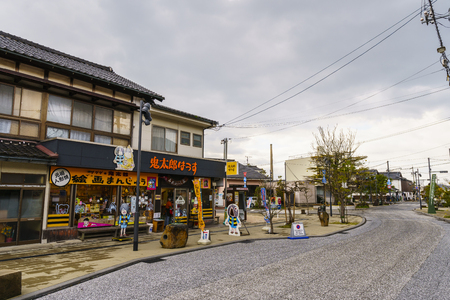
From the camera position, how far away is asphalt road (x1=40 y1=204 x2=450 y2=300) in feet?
19.5

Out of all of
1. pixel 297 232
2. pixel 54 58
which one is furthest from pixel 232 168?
pixel 54 58

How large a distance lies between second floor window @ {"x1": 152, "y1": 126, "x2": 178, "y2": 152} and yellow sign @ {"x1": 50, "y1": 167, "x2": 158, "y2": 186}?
7.02 ft

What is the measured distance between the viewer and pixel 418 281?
22.2ft

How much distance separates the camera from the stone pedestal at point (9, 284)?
5.49 meters

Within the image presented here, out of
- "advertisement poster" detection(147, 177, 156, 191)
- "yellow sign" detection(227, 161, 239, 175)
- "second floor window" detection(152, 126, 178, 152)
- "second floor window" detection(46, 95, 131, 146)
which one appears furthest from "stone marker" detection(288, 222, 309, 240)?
"second floor window" detection(46, 95, 131, 146)

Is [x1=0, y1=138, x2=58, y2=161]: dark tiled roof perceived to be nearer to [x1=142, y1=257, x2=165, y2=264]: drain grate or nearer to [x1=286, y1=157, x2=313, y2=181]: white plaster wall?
[x1=142, y1=257, x2=165, y2=264]: drain grate

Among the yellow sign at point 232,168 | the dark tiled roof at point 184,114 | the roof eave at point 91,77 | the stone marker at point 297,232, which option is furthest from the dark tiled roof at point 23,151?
the yellow sign at point 232,168

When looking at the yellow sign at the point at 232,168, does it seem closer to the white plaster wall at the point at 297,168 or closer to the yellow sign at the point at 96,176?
the yellow sign at the point at 96,176

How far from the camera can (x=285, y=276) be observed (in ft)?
23.6

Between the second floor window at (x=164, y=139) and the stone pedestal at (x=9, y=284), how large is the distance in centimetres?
1165

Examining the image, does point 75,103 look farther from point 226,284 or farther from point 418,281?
point 418,281

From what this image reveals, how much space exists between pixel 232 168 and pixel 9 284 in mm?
15895

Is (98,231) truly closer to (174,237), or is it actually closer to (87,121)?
(174,237)

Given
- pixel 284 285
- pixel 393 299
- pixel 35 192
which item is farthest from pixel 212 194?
pixel 393 299
